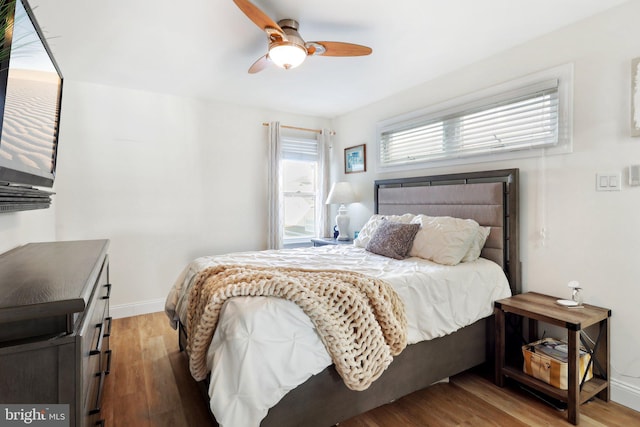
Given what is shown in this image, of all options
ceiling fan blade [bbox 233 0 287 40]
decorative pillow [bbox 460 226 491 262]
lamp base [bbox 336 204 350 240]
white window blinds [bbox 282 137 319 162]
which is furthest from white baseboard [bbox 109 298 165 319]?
decorative pillow [bbox 460 226 491 262]

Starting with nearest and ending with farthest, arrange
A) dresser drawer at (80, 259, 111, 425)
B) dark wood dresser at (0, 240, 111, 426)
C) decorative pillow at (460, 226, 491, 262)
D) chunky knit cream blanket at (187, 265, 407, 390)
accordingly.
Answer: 1. dark wood dresser at (0, 240, 111, 426)
2. dresser drawer at (80, 259, 111, 425)
3. chunky knit cream blanket at (187, 265, 407, 390)
4. decorative pillow at (460, 226, 491, 262)

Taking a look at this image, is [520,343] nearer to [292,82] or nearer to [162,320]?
[292,82]

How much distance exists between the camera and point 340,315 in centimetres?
158

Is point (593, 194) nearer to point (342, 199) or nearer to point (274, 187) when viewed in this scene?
point (342, 199)

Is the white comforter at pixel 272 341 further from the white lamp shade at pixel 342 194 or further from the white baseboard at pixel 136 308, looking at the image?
the white baseboard at pixel 136 308

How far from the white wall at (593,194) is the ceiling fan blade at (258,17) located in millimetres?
1896

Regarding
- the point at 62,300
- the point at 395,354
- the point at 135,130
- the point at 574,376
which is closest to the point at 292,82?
the point at 135,130

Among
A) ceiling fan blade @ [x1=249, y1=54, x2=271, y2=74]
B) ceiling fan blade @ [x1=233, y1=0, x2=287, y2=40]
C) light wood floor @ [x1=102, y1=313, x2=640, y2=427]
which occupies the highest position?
ceiling fan blade @ [x1=249, y1=54, x2=271, y2=74]

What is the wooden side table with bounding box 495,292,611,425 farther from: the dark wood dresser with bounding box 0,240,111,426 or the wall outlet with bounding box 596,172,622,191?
the dark wood dresser with bounding box 0,240,111,426

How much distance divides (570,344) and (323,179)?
331cm

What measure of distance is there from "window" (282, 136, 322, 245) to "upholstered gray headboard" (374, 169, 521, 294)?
1.65 m

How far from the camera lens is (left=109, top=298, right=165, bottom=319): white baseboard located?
3.43m

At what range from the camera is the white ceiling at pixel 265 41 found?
6.66ft

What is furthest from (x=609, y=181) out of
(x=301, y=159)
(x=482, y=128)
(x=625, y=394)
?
(x=301, y=159)
